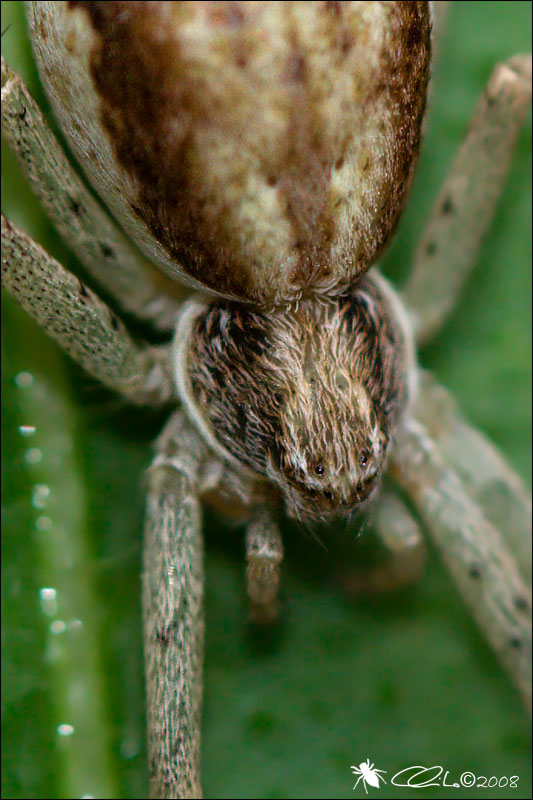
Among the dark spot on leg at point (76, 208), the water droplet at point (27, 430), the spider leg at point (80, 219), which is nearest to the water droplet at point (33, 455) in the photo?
the water droplet at point (27, 430)

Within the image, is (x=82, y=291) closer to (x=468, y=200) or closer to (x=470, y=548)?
(x=468, y=200)

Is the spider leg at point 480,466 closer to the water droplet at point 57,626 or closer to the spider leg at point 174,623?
the spider leg at point 174,623

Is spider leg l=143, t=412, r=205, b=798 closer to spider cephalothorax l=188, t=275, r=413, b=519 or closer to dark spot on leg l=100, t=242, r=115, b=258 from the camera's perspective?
spider cephalothorax l=188, t=275, r=413, b=519

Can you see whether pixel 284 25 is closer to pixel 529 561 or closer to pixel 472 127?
pixel 472 127

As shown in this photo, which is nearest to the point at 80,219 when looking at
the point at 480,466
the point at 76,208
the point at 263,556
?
the point at 76,208

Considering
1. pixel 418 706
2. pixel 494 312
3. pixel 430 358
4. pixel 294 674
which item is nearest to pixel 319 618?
pixel 294 674

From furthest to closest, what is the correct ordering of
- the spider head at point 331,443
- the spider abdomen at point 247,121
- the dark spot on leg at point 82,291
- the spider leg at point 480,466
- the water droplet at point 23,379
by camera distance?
the spider leg at point 480,466
the water droplet at point 23,379
the dark spot on leg at point 82,291
the spider head at point 331,443
the spider abdomen at point 247,121
